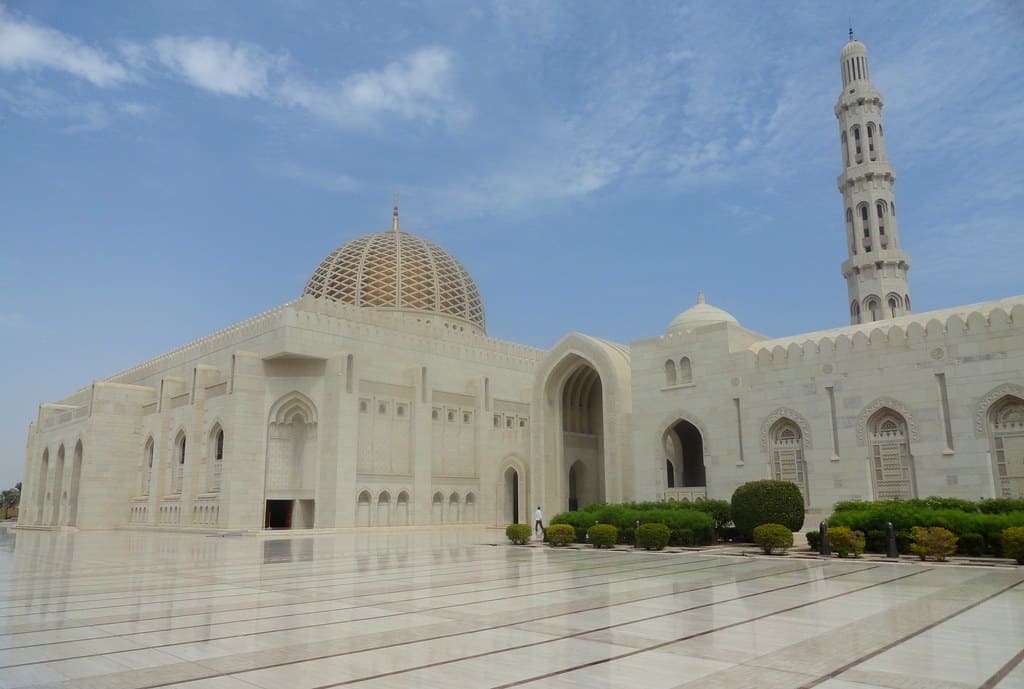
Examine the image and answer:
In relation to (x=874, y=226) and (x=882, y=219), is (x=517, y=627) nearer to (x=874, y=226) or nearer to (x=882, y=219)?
(x=874, y=226)

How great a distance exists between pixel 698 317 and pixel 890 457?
894 cm

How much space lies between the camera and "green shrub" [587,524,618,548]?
16.6 m

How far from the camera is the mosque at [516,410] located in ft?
60.4

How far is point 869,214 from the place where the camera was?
30.6 m

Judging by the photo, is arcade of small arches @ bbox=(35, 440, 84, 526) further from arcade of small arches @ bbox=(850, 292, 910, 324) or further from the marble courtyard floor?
arcade of small arches @ bbox=(850, 292, 910, 324)

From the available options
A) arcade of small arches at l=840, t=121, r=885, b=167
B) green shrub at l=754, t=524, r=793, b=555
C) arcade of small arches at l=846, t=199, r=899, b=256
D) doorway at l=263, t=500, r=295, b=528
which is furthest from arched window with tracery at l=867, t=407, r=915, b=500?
doorway at l=263, t=500, r=295, b=528

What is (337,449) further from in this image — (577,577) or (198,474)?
(577,577)

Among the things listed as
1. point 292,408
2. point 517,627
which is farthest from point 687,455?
point 517,627

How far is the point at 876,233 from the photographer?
30438 millimetres

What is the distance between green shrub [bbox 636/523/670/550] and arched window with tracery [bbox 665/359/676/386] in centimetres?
788

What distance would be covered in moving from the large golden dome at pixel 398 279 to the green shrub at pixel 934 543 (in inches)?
1063

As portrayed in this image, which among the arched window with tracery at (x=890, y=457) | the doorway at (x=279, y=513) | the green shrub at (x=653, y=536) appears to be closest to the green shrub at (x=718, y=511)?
the green shrub at (x=653, y=536)

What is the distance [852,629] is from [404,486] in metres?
23.9

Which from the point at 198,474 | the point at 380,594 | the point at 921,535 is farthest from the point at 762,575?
the point at 198,474
